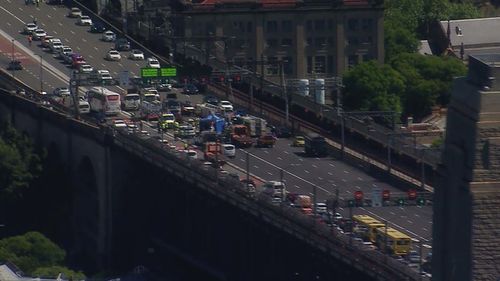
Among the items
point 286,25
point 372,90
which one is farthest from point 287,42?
point 372,90

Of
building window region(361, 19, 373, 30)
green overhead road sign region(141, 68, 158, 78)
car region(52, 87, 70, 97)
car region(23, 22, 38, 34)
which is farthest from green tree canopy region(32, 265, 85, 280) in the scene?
building window region(361, 19, 373, 30)

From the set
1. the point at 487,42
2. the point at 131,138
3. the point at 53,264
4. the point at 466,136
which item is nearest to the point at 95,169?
the point at 131,138

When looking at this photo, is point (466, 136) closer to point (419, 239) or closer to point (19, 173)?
point (419, 239)

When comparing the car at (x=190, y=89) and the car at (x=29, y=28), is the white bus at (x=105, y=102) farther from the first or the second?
the car at (x=29, y=28)

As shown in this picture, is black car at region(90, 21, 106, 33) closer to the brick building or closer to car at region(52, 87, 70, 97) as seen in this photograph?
the brick building

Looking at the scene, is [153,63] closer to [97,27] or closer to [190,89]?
[190,89]

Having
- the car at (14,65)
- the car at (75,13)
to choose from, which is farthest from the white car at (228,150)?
the car at (75,13)
